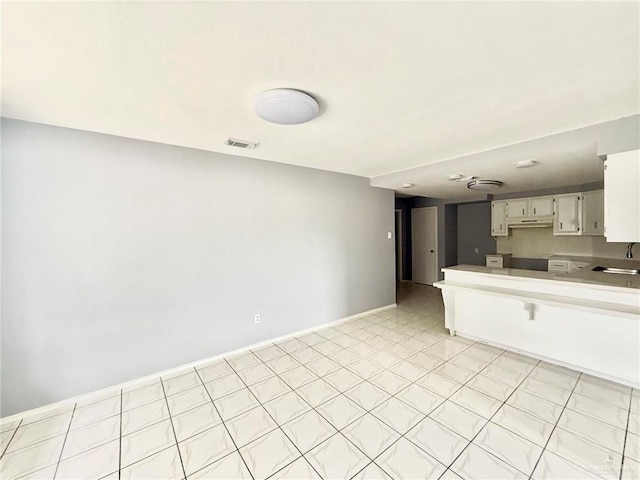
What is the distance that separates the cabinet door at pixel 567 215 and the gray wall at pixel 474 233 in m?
1.27

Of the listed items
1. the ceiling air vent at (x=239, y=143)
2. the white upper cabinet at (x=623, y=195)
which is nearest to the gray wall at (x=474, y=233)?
the white upper cabinet at (x=623, y=195)

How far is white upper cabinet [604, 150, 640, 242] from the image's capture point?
2.01 meters

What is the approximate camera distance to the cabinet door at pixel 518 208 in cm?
502

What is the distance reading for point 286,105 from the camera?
171 centimetres

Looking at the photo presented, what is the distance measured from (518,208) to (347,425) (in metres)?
5.29

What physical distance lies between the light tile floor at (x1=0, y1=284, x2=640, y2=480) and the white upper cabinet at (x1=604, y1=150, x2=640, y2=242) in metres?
1.37

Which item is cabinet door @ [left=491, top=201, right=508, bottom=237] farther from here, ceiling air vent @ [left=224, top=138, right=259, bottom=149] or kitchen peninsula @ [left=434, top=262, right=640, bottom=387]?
ceiling air vent @ [left=224, top=138, right=259, bottom=149]

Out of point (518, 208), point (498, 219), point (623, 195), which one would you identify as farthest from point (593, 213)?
point (623, 195)

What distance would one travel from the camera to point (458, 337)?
3.44m

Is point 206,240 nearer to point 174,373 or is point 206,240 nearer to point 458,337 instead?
point 174,373

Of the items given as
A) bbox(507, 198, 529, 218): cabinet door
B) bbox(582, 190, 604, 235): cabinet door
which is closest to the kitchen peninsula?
bbox(582, 190, 604, 235): cabinet door

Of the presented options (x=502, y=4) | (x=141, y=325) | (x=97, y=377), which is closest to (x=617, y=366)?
(x=502, y=4)

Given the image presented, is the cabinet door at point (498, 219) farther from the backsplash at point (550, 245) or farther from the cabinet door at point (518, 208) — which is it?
the backsplash at point (550, 245)

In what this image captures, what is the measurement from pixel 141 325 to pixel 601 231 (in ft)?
21.3
